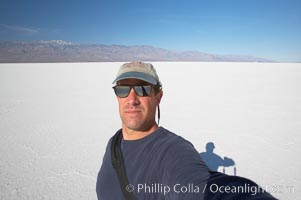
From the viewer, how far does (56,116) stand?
7578mm

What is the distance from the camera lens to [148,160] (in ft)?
3.55

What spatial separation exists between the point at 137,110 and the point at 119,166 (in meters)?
0.36

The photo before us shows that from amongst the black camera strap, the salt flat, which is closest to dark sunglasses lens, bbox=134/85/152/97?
the black camera strap

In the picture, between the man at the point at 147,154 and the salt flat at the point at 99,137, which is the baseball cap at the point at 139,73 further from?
the salt flat at the point at 99,137

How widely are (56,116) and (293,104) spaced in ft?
30.9

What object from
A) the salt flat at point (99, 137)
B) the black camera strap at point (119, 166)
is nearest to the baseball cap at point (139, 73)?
the black camera strap at point (119, 166)

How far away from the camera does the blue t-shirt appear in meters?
0.92

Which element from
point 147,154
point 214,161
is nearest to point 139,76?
point 147,154

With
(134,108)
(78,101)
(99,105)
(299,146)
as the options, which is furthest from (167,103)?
(134,108)

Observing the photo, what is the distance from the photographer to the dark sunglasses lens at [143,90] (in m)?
1.39

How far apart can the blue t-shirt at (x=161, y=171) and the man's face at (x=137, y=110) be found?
0.39 feet

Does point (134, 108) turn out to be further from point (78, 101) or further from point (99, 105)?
point (78, 101)

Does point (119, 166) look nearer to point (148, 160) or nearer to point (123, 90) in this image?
point (148, 160)

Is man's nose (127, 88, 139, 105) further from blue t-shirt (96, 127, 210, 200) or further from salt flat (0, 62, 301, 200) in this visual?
salt flat (0, 62, 301, 200)
